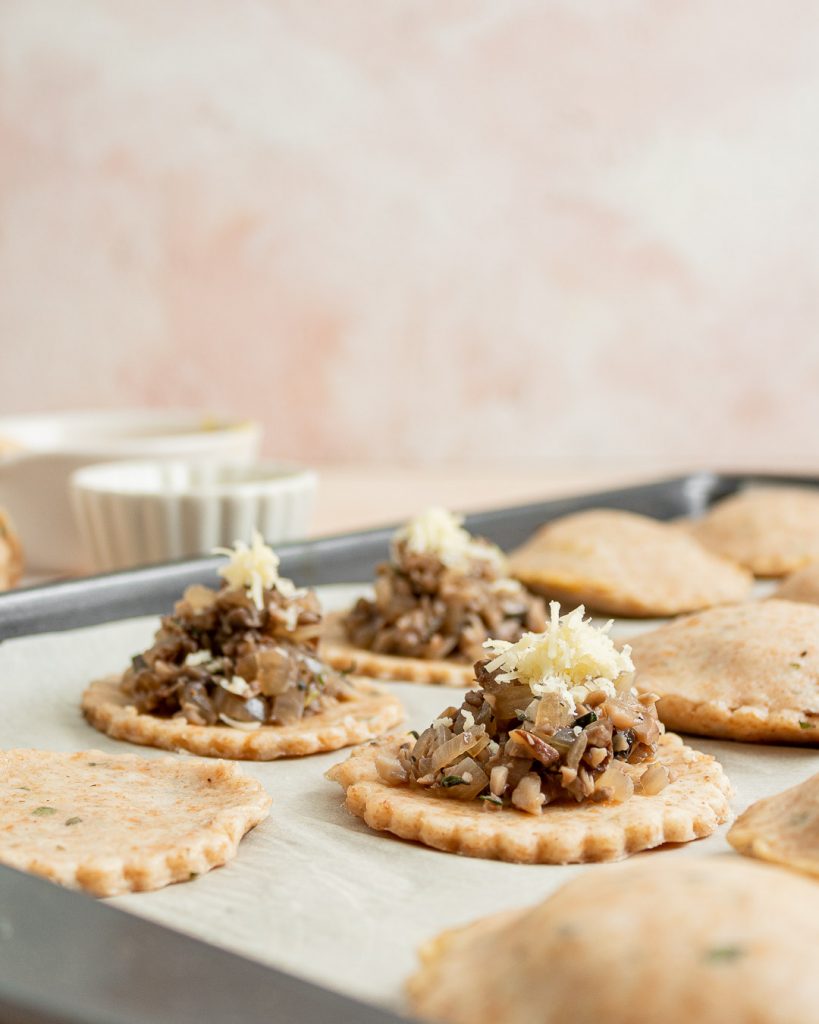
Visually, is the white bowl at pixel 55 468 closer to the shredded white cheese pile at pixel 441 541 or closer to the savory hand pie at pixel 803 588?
the shredded white cheese pile at pixel 441 541

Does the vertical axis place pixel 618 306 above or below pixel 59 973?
above

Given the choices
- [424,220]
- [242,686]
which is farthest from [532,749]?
[424,220]

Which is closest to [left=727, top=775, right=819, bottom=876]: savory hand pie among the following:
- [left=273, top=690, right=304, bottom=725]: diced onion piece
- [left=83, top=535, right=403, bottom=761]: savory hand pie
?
[left=83, top=535, right=403, bottom=761]: savory hand pie

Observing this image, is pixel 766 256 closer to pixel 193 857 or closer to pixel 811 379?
pixel 811 379

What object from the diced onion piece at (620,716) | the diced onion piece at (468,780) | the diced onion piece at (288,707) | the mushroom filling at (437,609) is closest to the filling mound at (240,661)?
the diced onion piece at (288,707)

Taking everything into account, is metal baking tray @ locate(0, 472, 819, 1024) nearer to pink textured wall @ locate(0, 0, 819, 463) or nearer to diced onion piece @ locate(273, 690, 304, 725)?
diced onion piece @ locate(273, 690, 304, 725)

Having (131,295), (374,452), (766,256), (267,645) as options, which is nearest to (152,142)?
(131,295)

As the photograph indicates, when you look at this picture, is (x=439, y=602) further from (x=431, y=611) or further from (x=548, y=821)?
(x=548, y=821)
